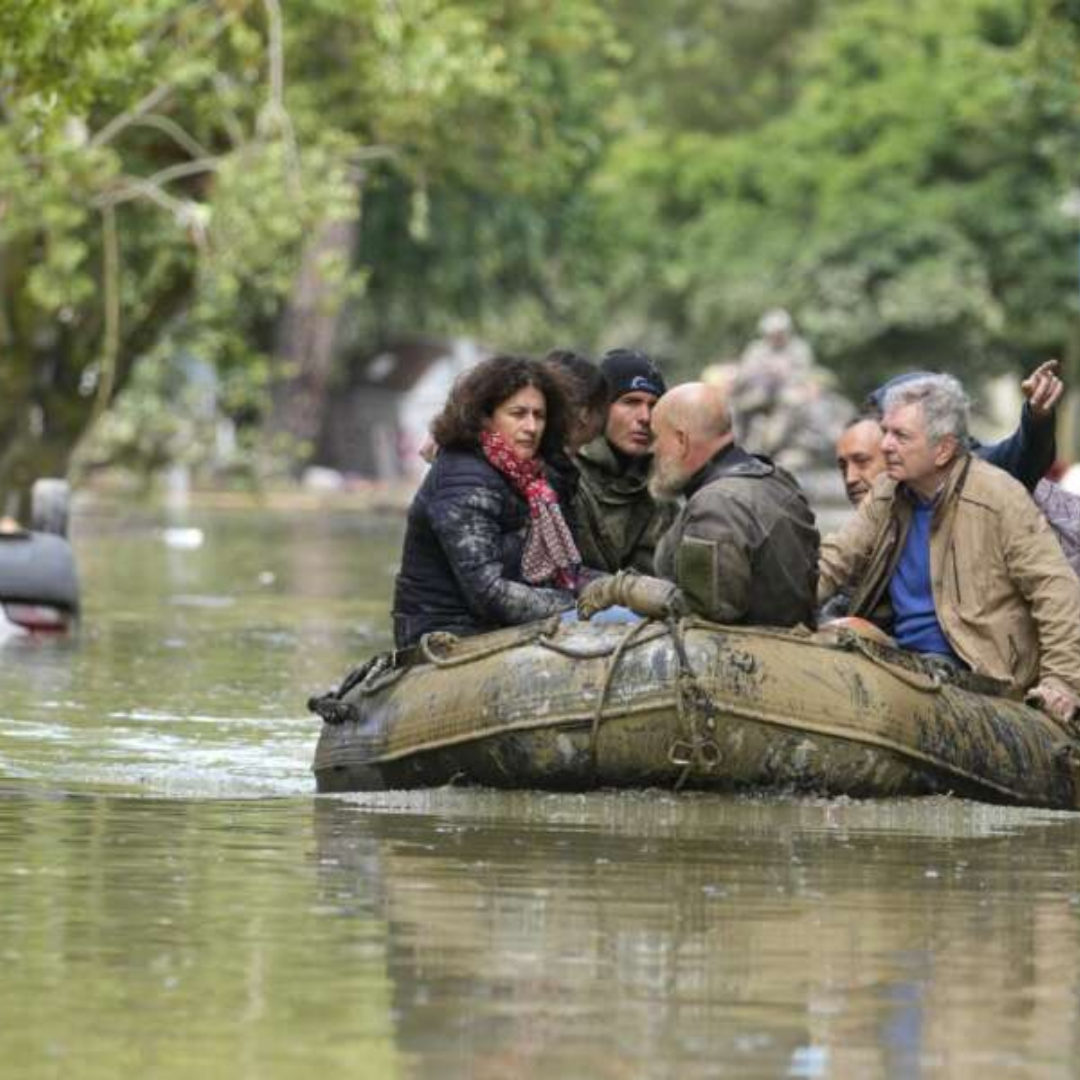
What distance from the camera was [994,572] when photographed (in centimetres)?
1309

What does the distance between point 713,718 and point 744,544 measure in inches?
21.2

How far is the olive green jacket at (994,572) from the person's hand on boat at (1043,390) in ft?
0.99

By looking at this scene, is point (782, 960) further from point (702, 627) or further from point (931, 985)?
point (702, 627)

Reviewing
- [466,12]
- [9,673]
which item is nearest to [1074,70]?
[466,12]

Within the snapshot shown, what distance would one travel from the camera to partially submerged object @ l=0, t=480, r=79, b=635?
2266 cm

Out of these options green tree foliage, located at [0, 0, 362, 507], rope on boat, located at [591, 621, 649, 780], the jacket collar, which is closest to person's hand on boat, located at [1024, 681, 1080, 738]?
the jacket collar

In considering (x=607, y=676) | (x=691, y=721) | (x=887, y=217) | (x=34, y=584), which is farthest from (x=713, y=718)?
(x=887, y=217)

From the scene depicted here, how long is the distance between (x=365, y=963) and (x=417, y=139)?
27357 millimetres

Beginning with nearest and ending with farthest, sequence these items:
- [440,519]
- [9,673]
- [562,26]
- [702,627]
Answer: [702,627], [440,519], [9,673], [562,26]

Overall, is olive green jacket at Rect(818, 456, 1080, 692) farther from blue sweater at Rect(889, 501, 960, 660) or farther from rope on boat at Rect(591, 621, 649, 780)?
rope on boat at Rect(591, 621, 649, 780)

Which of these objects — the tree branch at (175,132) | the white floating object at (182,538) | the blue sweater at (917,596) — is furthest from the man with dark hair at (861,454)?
the white floating object at (182,538)

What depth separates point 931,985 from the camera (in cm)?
875

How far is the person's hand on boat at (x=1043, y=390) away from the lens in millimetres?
13211

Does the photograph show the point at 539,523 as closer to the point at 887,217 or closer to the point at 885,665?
→ the point at 885,665
